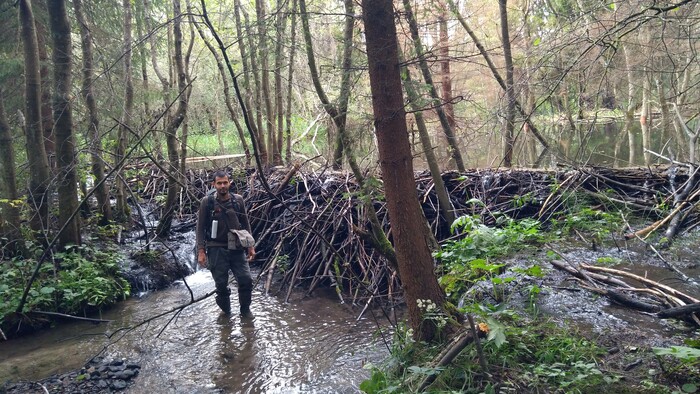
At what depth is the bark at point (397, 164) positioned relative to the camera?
373 centimetres

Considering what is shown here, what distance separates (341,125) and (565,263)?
2.82 metres

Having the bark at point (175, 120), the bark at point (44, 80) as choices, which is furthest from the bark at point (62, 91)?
the bark at point (175, 120)

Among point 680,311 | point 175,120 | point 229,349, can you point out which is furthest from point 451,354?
point 175,120

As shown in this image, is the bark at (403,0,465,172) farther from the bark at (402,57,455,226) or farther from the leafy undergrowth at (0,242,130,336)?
the leafy undergrowth at (0,242,130,336)

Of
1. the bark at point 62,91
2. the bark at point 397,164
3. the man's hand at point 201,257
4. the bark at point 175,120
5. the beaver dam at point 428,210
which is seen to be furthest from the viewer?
the bark at point 175,120

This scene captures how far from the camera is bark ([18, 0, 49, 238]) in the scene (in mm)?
7129

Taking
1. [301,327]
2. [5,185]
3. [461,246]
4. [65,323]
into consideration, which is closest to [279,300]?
[301,327]

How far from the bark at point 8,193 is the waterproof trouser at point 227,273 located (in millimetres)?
3113

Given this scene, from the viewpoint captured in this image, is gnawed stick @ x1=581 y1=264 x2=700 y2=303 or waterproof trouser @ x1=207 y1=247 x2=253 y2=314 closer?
gnawed stick @ x1=581 y1=264 x2=700 y2=303

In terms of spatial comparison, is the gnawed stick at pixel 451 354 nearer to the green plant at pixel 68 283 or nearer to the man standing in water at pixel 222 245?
the man standing in water at pixel 222 245

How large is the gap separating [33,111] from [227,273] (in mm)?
3840

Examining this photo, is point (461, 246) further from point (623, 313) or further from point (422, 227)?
point (623, 313)

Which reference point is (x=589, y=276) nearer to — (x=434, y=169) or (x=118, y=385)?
(x=434, y=169)

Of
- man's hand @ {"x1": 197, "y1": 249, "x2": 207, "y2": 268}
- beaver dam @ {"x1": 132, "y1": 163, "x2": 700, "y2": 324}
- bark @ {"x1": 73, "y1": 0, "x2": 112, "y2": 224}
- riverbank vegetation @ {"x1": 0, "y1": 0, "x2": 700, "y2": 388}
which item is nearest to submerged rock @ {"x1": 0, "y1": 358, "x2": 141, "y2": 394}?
riverbank vegetation @ {"x1": 0, "y1": 0, "x2": 700, "y2": 388}
